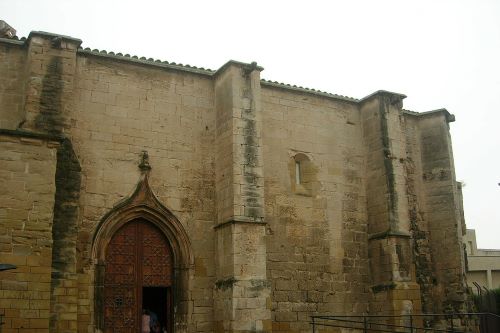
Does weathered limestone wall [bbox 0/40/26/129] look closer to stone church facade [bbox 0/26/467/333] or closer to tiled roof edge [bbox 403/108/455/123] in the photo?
stone church facade [bbox 0/26/467/333]

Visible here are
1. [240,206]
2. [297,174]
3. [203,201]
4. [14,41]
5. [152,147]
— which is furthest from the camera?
[297,174]

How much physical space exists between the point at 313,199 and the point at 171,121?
3814 millimetres

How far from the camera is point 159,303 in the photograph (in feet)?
42.5

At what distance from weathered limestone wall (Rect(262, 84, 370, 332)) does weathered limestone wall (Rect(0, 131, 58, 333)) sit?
5.00 m

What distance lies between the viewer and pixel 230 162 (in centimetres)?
1260

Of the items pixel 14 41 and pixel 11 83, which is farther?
pixel 14 41

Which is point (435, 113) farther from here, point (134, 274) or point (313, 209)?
point (134, 274)

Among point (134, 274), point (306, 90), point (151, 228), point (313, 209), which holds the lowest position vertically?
point (134, 274)

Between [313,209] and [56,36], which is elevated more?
[56,36]

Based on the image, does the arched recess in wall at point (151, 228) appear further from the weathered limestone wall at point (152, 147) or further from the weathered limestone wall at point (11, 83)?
the weathered limestone wall at point (11, 83)

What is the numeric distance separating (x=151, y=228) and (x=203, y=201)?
1253 millimetres

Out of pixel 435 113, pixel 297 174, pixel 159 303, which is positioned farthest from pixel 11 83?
pixel 435 113

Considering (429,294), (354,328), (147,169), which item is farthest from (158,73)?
(429,294)

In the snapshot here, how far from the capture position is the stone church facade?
10602 millimetres
